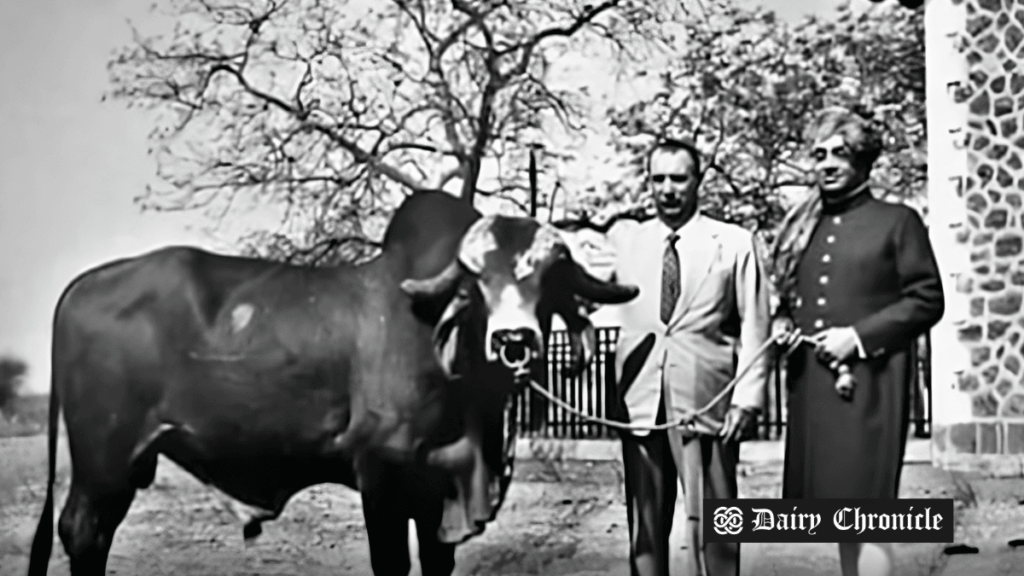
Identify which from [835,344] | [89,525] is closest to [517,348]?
[835,344]

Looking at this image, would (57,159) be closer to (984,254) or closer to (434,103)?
(434,103)

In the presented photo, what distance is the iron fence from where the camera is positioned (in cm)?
551

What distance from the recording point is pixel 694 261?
559cm

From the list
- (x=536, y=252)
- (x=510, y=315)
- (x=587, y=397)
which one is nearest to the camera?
(x=510, y=315)

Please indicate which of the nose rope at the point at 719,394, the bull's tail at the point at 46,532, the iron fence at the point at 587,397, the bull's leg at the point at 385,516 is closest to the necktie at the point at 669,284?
the iron fence at the point at 587,397

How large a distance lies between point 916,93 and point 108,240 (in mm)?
3377

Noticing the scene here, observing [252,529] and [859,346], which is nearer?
[859,346]

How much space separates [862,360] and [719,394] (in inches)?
22.9

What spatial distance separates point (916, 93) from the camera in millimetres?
5730

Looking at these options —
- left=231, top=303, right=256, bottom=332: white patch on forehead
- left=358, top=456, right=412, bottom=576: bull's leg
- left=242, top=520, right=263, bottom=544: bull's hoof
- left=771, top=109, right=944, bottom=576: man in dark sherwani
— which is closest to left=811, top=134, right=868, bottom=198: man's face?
left=771, top=109, right=944, bottom=576: man in dark sherwani

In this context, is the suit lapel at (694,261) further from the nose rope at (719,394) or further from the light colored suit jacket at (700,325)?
the nose rope at (719,394)

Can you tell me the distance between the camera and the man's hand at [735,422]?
18.1 ft

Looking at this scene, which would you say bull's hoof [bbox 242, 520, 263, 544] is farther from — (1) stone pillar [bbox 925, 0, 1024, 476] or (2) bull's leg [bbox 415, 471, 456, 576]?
(1) stone pillar [bbox 925, 0, 1024, 476]

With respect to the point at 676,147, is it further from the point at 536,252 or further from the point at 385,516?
the point at 385,516
